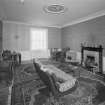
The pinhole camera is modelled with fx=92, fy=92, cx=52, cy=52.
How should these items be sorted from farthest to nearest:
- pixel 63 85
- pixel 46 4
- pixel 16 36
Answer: pixel 16 36 → pixel 46 4 → pixel 63 85

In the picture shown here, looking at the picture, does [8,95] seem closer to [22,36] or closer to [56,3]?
[56,3]

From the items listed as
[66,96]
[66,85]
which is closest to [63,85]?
[66,85]

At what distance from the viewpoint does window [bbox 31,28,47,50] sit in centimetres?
714

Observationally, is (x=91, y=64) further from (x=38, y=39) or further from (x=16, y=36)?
(x=16, y=36)

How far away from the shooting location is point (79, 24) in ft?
19.7

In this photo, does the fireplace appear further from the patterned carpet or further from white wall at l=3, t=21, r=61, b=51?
white wall at l=3, t=21, r=61, b=51

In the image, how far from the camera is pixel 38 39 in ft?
24.0

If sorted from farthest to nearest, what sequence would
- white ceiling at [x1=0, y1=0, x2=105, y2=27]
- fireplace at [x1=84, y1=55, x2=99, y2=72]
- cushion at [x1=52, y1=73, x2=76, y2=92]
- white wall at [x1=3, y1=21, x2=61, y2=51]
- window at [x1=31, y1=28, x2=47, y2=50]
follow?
window at [x1=31, y1=28, x2=47, y2=50]
white wall at [x1=3, y1=21, x2=61, y2=51]
fireplace at [x1=84, y1=55, x2=99, y2=72]
white ceiling at [x1=0, y1=0, x2=105, y2=27]
cushion at [x1=52, y1=73, x2=76, y2=92]

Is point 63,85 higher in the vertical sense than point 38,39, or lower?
lower

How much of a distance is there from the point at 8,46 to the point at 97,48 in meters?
5.64

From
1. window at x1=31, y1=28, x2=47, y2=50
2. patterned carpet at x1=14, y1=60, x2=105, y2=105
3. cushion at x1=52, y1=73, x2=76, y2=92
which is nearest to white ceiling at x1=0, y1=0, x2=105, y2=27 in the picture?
window at x1=31, y1=28, x2=47, y2=50

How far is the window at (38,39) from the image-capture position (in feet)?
23.4

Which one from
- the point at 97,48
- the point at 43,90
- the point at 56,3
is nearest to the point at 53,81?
the point at 43,90

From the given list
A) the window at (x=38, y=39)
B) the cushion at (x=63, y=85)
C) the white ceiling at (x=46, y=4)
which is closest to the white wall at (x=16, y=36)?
the window at (x=38, y=39)
